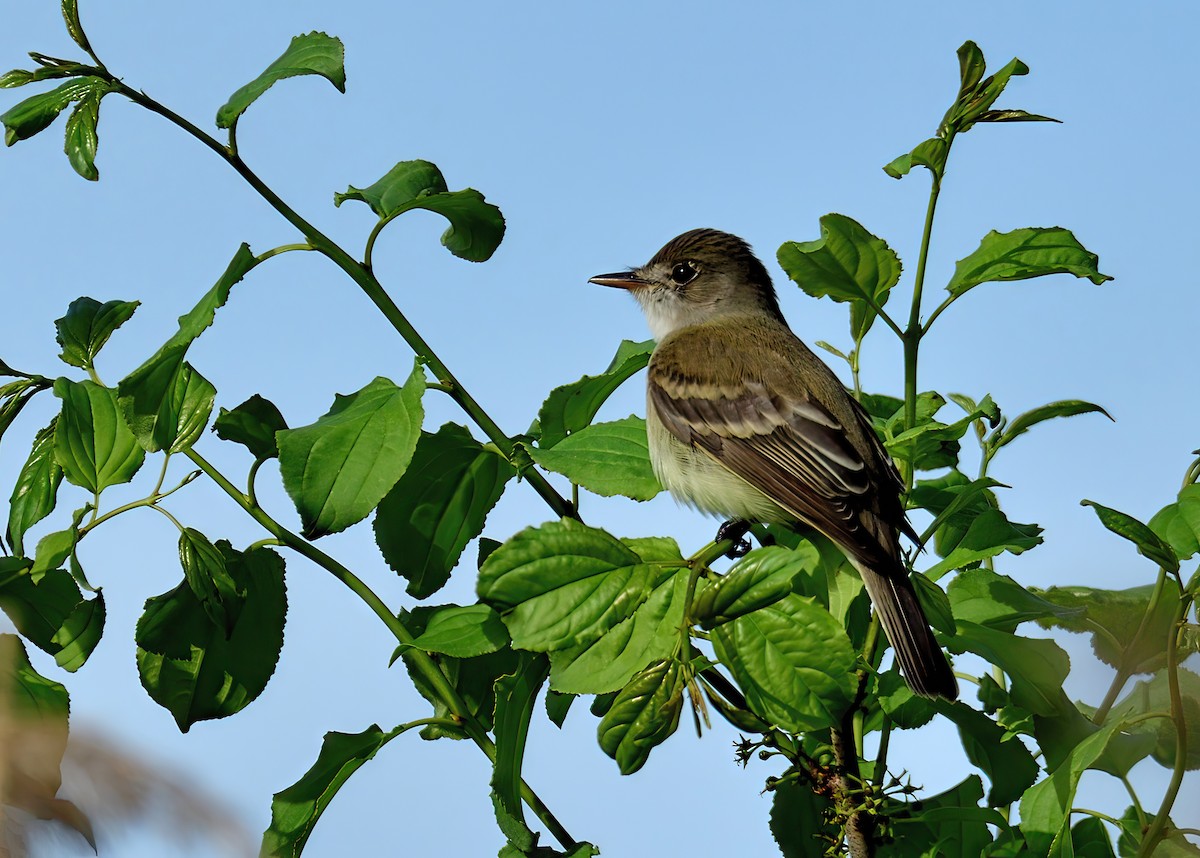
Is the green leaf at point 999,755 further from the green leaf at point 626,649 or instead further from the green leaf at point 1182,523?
the green leaf at point 626,649

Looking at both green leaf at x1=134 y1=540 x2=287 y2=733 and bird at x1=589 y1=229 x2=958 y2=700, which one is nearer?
green leaf at x1=134 y1=540 x2=287 y2=733

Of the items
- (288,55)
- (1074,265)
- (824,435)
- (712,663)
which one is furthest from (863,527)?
(288,55)

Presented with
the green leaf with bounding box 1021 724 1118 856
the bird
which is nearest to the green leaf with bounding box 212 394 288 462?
the bird

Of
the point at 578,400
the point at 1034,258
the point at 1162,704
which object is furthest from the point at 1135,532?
the point at 578,400

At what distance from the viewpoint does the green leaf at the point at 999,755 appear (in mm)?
2568

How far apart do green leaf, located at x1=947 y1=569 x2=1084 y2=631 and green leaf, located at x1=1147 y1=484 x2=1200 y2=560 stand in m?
0.23

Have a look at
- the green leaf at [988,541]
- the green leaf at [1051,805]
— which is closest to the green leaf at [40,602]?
the green leaf at [988,541]

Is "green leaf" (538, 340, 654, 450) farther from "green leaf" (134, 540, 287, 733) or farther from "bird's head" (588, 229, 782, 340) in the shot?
"bird's head" (588, 229, 782, 340)

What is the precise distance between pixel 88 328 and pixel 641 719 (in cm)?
164

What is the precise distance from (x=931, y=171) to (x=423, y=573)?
139 cm

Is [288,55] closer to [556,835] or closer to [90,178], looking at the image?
[90,178]

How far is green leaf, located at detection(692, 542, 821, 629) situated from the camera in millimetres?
2053

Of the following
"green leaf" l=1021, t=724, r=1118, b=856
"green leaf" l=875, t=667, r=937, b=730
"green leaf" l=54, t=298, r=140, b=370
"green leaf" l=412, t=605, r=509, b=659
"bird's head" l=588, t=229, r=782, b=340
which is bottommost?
"green leaf" l=1021, t=724, r=1118, b=856

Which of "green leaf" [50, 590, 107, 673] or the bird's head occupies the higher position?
the bird's head
